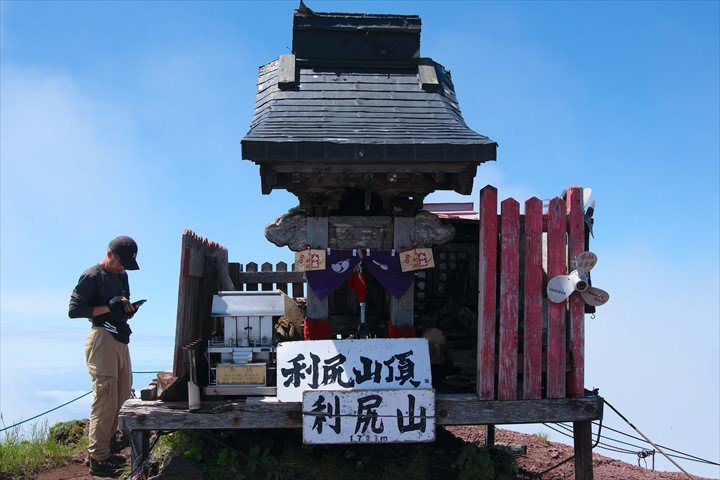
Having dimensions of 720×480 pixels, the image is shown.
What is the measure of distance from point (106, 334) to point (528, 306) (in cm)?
507

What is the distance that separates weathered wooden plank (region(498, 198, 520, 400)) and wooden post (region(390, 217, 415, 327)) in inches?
49.3

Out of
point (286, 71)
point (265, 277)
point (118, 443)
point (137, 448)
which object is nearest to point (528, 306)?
point (286, 71)

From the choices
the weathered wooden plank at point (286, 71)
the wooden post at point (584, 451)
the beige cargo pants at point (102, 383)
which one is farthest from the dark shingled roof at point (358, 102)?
the wooden post at point (584, 451)

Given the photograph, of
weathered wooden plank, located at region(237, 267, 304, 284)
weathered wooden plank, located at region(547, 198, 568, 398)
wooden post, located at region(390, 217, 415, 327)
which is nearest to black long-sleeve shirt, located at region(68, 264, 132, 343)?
weathered wooden plank, located at region(237, 267, 304, 284)

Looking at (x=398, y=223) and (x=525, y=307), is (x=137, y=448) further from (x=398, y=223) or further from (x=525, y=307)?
(x=525, y=307)

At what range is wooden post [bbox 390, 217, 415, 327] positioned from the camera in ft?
29.7

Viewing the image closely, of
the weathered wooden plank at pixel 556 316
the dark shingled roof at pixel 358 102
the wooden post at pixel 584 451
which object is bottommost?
the wooden post at pixel 584 451

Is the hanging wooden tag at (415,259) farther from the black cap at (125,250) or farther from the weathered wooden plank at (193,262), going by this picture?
the black cap at (125,250)

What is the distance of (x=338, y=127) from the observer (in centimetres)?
853

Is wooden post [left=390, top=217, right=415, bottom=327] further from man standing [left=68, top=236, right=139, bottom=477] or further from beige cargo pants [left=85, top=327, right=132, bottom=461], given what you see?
beige cargo pants [left=85, top=327, right=132, bottom=461]

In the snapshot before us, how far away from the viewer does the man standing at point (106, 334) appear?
882 cm

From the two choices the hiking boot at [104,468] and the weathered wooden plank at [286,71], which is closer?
the hiking boot at [104,468]

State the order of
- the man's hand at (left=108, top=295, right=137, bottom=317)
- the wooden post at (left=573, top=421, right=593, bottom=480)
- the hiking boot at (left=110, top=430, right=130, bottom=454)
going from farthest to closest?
the hiking boot at (left=110, top=430, right=130, bottom=454) < the man's hand at (left=108, top=295, right=137, bottom=317) < the wooden post at (left=573, top=421, right=593, bottom=480)

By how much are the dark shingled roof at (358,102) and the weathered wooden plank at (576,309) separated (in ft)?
3.99
